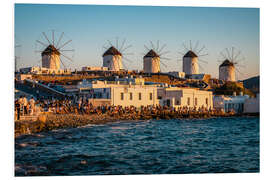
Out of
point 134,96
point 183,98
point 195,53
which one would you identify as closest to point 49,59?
point 134,96

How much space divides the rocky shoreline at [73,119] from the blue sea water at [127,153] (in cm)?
21

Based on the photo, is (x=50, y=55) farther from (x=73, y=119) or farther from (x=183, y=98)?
(x=183, y=98)

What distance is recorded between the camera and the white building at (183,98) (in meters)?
17.9

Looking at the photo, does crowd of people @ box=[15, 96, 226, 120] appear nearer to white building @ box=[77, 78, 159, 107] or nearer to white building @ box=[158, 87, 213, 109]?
white building @ box=[158, 87, 213, 109]

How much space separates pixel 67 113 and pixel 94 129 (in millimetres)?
1738

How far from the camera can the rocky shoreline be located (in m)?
8.66

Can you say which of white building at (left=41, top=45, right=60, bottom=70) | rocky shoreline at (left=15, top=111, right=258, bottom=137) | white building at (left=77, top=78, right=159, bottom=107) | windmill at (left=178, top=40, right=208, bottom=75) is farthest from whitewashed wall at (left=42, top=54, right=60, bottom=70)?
windmill at (left=178, top=40, right=208, bottom=75)

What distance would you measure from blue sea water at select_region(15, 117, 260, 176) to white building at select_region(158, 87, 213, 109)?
7.12 m

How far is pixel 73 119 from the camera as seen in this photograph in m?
12.0

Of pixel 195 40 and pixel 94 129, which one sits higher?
pixel 195 40
